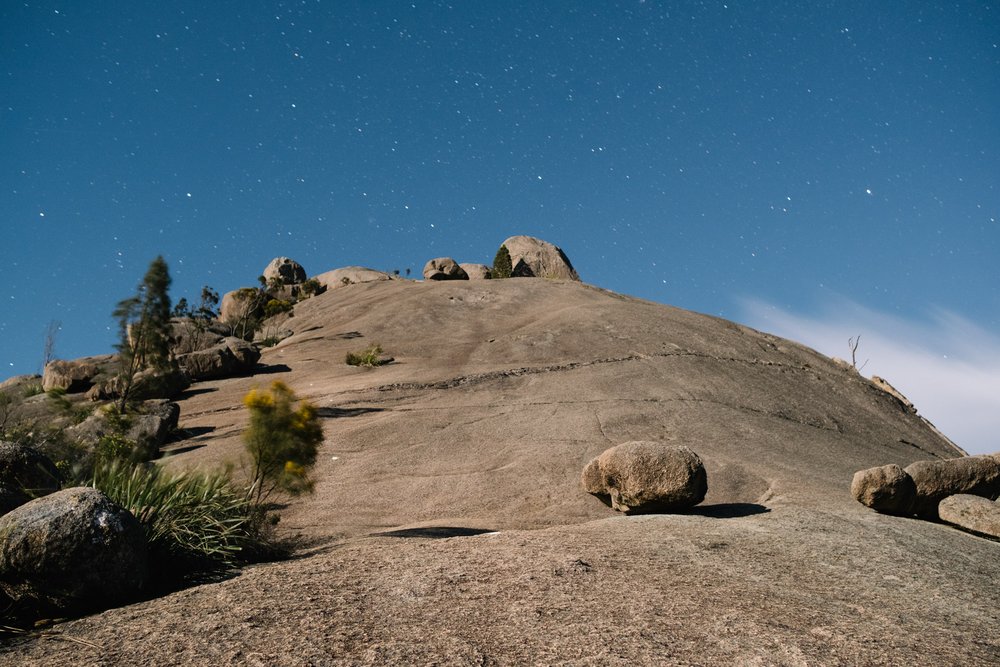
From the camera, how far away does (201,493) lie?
836cm

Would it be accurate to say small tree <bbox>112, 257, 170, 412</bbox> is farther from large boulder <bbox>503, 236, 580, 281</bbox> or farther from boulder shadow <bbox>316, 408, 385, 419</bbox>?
large boulder <bbox>503, 236, 580, 281</bbox>

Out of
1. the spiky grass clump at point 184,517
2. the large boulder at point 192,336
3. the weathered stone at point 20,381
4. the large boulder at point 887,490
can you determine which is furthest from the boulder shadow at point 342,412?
the weathered stone at point 20,381

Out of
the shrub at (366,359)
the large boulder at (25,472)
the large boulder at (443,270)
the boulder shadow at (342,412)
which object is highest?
the large boulder at (443,270)

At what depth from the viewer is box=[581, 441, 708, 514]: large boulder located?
11.1m

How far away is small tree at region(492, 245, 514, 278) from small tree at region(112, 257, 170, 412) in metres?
29.5

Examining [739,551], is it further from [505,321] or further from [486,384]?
[505,321]

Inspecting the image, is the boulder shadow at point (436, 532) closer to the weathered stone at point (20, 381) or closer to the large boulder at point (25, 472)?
the large boulder at point (25, 472)

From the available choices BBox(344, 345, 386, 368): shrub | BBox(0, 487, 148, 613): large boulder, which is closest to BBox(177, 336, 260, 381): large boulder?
BBox(344, 345, 386, 368): shrub

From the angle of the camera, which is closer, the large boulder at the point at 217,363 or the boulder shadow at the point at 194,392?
the boulder shadow at the point at 194,392

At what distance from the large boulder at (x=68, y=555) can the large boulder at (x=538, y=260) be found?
46.3 meters

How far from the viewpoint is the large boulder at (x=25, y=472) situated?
26.1ft

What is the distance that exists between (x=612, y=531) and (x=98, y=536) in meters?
5.26

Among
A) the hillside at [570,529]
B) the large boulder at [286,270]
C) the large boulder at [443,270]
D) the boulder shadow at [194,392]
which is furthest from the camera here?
the large boulder at [286,270]

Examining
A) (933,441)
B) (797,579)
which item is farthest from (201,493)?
(933,441)
